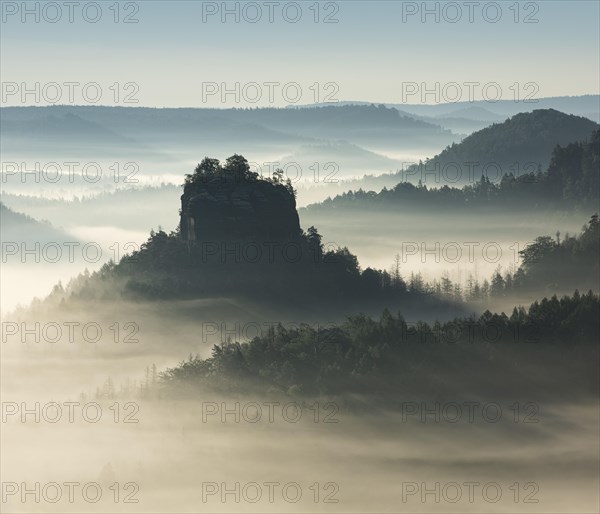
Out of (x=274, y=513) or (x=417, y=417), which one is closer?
(x=274, y=513)

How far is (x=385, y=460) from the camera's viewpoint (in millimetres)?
187875

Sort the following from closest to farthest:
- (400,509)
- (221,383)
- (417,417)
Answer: (400,509), (221,383), (417,417)

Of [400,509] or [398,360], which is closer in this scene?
[400,509]

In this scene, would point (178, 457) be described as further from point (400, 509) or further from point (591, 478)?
point (591, 478)

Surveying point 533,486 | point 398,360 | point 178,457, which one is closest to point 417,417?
point 398,360

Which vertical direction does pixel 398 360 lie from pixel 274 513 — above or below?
above

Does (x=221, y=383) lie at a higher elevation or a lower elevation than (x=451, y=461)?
higher

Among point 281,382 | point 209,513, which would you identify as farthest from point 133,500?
point 281,382

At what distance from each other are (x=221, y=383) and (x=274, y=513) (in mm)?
20490

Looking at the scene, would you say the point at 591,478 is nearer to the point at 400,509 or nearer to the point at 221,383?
the point at 400,509

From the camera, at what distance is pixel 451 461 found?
187500 millimetres

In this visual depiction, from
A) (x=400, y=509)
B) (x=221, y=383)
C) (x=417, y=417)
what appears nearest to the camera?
(x=400, y=509)

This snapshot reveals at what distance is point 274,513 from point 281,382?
19.1m

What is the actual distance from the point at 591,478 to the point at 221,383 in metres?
55.9
